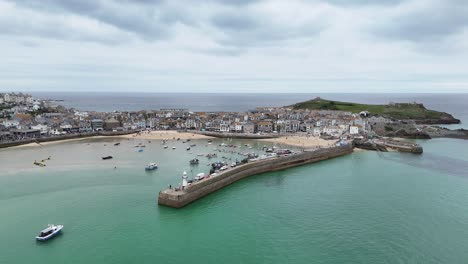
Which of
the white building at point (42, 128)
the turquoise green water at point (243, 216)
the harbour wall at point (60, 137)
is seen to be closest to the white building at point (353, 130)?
the turquoise green water at point (243, 216)

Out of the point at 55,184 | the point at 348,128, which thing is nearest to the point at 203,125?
the point at 348,128

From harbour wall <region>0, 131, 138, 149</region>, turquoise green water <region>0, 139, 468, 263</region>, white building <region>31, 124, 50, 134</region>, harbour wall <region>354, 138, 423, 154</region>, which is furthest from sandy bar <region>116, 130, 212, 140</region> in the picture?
harbour wall <region>354, 138, 423, 154</region>

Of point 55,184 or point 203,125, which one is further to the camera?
point 203,125

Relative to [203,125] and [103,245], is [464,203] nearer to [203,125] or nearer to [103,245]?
[103,245]

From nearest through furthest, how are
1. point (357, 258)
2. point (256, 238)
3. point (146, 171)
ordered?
point (357, 258) → point (256, 238) → point (146, 171)

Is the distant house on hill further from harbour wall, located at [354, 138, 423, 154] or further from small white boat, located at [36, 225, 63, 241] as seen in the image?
small white boat, located at [36, 225, 63, 241]

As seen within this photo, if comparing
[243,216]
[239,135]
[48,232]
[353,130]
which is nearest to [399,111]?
[353,130]

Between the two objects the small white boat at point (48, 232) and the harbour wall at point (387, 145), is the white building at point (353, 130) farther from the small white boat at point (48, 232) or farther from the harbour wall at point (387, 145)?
the small white boat at point (48, 232)
